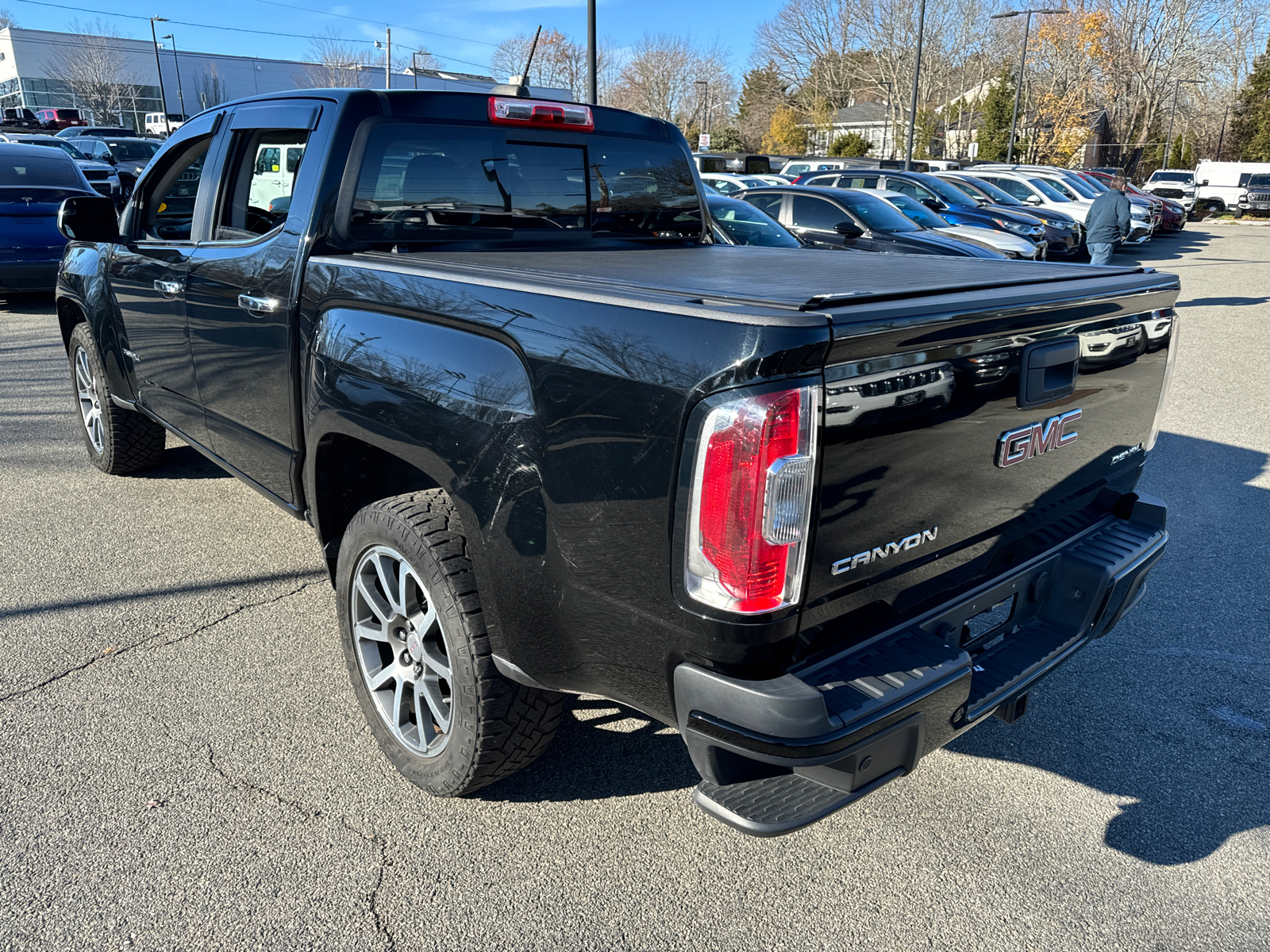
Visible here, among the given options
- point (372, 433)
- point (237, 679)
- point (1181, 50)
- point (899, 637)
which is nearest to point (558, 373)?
point (372, 433)

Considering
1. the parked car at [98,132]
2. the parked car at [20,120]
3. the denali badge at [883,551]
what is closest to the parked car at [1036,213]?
the denali badge at [883,551]

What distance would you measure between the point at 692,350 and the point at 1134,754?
2226 millimetres

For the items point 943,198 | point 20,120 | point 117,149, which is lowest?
point 943,198

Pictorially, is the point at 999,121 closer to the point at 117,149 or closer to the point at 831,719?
the point at 117,149

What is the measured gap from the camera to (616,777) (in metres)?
2.84

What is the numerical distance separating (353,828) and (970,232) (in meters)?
13.6

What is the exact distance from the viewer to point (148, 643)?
3574 mm

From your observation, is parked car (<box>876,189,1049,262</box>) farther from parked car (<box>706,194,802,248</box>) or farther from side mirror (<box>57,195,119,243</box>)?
side mirror (<box>57,195,119,243</box>)

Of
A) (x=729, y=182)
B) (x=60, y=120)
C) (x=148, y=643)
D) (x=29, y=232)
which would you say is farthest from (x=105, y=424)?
(x=60, y=120)

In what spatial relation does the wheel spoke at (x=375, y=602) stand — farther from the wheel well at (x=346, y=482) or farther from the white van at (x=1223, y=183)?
the white van at (x=1223, y=183)

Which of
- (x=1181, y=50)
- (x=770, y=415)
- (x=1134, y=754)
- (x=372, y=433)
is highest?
(x=1181, y=50)

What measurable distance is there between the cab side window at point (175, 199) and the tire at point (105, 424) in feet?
3.17

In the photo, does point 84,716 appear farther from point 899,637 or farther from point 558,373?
point 899,637

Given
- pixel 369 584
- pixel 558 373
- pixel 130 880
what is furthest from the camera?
pixel 369 584
